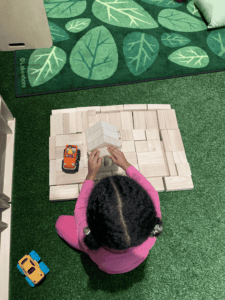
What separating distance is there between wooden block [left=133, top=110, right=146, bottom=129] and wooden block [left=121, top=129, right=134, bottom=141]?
58 mm

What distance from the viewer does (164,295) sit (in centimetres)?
111

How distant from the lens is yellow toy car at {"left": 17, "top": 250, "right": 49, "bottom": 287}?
1.05 m

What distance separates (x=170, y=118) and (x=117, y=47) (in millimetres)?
765

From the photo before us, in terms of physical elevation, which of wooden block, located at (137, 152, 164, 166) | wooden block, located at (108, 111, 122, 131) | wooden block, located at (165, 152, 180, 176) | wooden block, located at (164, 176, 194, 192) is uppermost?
wooden block, located at (108, 111, 122, 131)

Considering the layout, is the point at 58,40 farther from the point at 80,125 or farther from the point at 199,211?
the point at 199,211

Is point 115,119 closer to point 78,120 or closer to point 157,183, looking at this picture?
point 78,120

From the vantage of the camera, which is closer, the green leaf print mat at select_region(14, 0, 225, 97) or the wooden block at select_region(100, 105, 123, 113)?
the wooden block at select_region(100, 105, 123, 113)

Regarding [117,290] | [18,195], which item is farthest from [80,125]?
[117,290]

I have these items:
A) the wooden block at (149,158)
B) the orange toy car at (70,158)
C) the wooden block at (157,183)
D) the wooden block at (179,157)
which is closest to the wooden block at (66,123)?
the orange toy car at (70,158)

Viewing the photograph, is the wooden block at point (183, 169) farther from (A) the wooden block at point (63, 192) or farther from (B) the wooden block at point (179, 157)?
(A) the wooden block at point (63, 192)

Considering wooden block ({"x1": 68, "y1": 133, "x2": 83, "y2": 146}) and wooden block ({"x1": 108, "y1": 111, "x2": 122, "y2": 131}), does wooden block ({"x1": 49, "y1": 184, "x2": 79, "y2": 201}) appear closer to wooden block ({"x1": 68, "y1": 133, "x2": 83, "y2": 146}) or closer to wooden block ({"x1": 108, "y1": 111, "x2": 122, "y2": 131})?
wooden block ({"x1": 68, "y1": 133, "x2": 83, "y2": 146})

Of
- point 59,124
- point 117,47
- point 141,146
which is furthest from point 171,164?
point 117,47

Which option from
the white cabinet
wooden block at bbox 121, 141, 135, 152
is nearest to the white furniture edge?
the white cabinet

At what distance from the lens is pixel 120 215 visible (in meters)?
0.62
